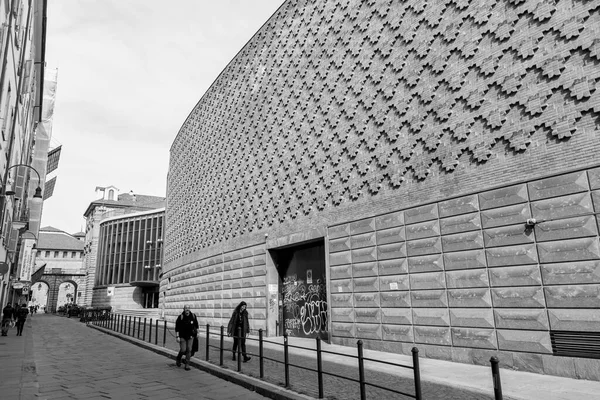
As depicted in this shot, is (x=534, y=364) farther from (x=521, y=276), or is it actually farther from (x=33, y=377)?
(x=33, y=377)

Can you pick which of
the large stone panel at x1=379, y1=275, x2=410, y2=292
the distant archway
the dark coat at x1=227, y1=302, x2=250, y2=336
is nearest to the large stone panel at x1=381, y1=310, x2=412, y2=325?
the large stone panel at x1=379, y1=275, x2=410, y2=292

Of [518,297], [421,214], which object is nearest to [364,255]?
[421,214]

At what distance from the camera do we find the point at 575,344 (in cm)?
788

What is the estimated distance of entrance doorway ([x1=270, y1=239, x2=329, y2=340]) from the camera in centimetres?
1492

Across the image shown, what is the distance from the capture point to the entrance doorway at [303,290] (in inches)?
587

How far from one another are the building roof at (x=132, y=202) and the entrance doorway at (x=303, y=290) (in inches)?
2408

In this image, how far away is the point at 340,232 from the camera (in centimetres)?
1368

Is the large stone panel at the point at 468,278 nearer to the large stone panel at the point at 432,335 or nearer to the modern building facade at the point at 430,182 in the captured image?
the modern building facade at the point at 430,182

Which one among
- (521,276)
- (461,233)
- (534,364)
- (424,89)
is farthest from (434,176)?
(534,364)

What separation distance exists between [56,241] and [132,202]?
29384mm

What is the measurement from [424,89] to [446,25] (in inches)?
70.8

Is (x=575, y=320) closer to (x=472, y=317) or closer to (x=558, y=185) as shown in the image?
(x=472, y=317)

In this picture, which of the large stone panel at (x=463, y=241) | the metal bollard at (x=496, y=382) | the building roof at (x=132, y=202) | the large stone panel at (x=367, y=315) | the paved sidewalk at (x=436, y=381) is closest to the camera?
the metal bollard at (x=496, y=382)

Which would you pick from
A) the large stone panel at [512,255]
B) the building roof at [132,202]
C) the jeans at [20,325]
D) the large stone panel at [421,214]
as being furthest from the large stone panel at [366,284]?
the building roof at [132,202]
